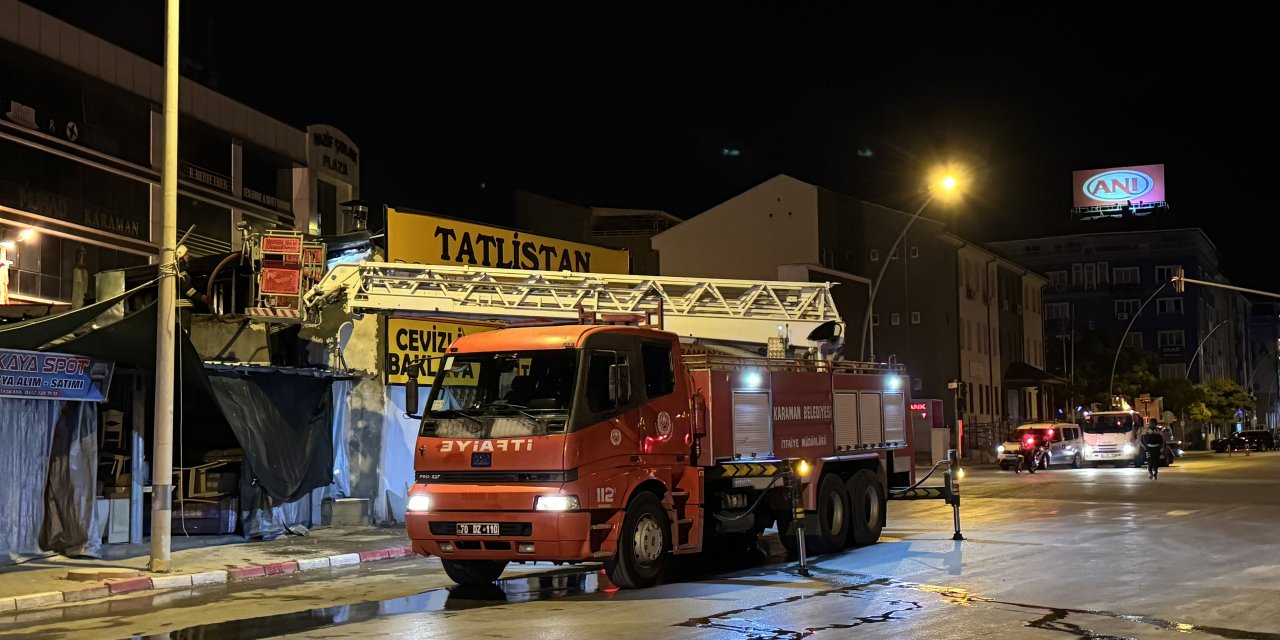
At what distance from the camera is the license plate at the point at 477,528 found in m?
12.2

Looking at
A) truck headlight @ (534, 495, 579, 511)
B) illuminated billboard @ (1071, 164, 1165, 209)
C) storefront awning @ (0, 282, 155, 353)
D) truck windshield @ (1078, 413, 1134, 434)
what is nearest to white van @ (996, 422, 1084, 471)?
truck windshield @ (1078, 413, 1134, 434)

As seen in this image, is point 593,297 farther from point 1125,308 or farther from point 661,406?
point 1125,308

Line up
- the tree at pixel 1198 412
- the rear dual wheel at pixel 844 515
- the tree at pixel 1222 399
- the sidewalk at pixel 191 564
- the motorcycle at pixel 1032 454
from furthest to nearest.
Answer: the tree at pixel 1222 399 → the tree at pixel 1198 412 → the motorcycle at pixel 1032 454 → the rear dual wheel at pixel 844 515 → the sidewalk at pixel 191 564

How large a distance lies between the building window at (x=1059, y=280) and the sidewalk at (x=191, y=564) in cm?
9120

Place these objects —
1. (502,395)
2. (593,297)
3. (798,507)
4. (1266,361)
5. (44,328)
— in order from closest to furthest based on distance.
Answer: (502,395), (798,507), (44,328), (593,297), (1266,361)

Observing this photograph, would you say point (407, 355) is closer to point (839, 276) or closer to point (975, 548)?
point (975, 548)

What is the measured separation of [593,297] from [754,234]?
131 ft

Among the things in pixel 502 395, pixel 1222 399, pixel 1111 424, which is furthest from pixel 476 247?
pixel 1222 399

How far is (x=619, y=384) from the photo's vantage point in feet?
41.3

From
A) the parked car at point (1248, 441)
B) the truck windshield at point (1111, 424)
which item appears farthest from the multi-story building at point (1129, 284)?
the truck windshield at point (1111, 424)

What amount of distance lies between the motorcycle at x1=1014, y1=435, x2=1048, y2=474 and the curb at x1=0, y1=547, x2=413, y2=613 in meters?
29.6

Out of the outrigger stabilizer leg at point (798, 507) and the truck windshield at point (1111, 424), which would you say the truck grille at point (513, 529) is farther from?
the truck windshield at point (1111, 424)

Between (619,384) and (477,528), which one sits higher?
(619,384)

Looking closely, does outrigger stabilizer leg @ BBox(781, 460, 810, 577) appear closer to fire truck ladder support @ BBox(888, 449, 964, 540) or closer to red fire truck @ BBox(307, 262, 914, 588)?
→ red fire truck @ BBox(307, 262, 914, 588)
